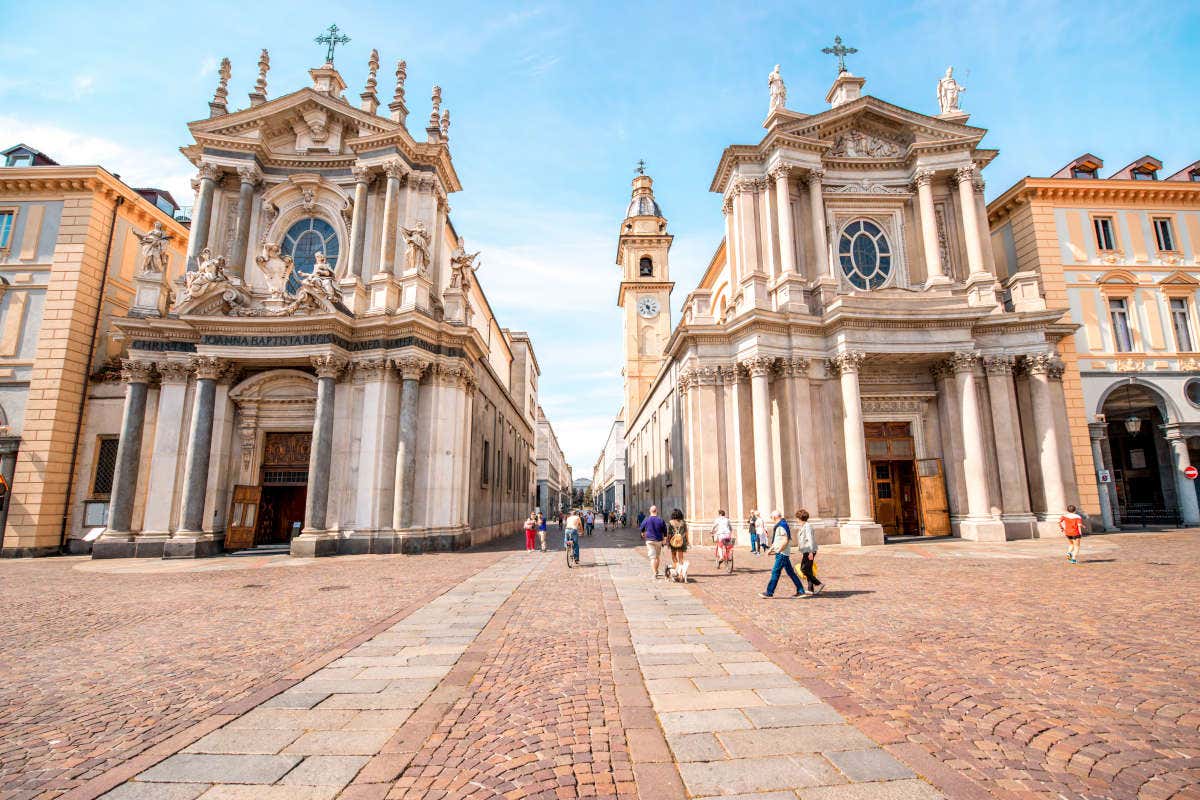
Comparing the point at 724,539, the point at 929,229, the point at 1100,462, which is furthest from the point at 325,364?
the point at 1100,462

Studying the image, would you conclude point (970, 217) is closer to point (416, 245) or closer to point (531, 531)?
point (531, 531)

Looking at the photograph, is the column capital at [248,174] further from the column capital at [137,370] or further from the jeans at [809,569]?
the jeans at [809,569]

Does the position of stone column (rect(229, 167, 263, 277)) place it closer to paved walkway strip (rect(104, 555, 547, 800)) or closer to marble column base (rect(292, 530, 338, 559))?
marble column base (rect(292, 530, 338, 559))

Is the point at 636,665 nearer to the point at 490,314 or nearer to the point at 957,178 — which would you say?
the point at 957,178

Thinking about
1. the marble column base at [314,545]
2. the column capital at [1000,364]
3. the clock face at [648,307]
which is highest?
the clock face at [648,307]

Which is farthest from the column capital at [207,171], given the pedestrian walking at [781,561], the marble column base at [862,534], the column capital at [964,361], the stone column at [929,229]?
the column capital at [964,361]

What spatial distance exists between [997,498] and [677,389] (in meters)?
14.0

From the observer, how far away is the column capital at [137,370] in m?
21.4

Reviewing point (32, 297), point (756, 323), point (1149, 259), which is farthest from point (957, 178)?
point (32, 297)

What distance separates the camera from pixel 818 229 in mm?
24844

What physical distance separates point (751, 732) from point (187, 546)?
2231cm

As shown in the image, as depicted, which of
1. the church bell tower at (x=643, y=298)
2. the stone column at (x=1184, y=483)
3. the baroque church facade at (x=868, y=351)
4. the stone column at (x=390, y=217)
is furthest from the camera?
the church bell tower at (x=643, y=298)

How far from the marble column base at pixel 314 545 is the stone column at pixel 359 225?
10.5 meters

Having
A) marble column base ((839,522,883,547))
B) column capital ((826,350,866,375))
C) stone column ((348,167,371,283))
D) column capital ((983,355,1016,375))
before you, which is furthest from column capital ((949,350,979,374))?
stone column ((348,167,371,283))
